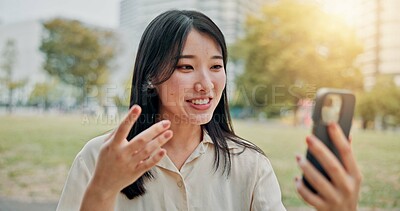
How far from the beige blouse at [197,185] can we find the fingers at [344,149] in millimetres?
361

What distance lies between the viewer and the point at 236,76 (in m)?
1.97

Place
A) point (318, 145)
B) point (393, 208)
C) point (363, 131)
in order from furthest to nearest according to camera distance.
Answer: point (393, 208)
point (363, 131)
point (318, 145)

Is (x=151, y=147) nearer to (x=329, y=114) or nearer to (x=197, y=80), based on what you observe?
(x=329, y=114)

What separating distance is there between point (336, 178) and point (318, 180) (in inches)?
0.6

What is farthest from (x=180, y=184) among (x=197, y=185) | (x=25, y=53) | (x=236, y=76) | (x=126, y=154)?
(x=25, y=53)

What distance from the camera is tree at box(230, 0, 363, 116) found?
180cm

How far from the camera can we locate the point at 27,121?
223 cm

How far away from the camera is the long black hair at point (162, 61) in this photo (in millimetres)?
680

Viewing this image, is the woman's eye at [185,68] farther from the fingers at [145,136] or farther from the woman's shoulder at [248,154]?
the fingers at [145,136]

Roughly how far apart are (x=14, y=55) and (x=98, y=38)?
22.4 inches

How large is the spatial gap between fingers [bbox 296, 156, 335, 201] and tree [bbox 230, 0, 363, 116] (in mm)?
1425

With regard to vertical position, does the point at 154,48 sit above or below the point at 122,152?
above

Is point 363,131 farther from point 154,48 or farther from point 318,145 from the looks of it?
point 318,145

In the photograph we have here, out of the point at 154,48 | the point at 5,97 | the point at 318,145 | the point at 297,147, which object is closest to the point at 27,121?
the point at 5,97
